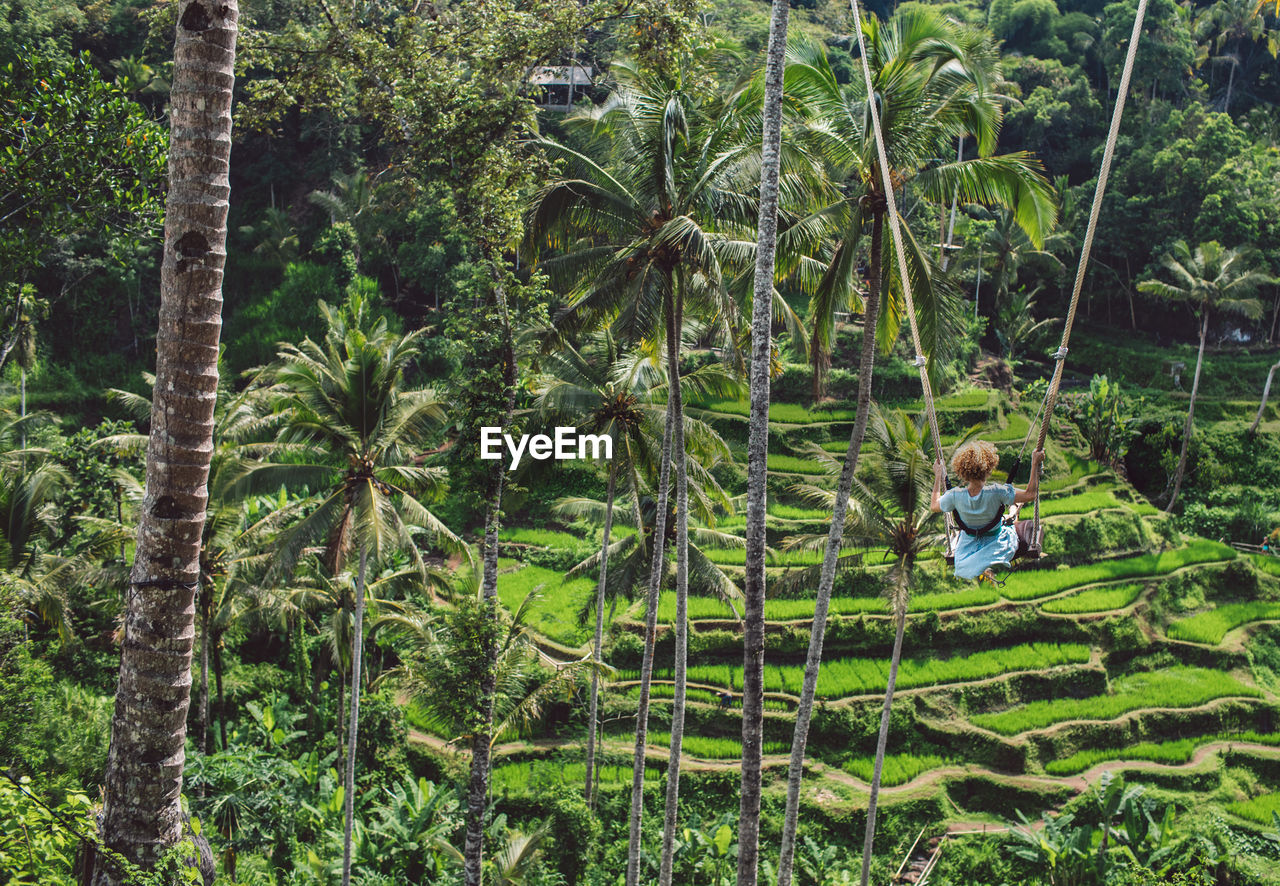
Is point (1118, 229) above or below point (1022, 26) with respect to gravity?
below

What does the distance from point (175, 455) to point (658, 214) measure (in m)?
8.14

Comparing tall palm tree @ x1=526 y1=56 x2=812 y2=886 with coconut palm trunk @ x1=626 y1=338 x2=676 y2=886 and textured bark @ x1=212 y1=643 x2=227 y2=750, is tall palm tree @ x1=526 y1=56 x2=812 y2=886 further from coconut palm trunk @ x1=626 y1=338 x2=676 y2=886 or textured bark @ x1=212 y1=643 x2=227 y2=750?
textured bark @ x1=212 y1=643 x2=227 y2=750

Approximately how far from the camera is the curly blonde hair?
5234 millimetres

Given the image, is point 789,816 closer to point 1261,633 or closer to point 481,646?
point 481,646

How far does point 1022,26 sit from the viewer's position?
4716cm

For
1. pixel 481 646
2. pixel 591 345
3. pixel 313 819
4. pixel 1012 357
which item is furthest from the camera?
pixel 1012 357

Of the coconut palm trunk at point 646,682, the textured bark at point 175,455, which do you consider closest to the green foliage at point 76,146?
the textured bark at point 175,455

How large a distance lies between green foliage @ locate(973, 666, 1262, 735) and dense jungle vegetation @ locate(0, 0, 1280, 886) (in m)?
0.12

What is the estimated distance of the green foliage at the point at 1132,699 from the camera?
19016mm

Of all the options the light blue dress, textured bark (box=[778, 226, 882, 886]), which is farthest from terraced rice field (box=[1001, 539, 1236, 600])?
the light blue dress

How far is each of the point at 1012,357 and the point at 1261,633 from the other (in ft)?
48.0

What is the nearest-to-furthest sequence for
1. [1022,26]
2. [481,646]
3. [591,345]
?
[481,646] → [591,345] → [1022,26]

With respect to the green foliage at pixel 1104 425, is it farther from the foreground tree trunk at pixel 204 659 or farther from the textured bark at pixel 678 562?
the foreground tree trunk at pixel 204 659

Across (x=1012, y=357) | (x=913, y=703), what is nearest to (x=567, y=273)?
(x=913, y=703)
